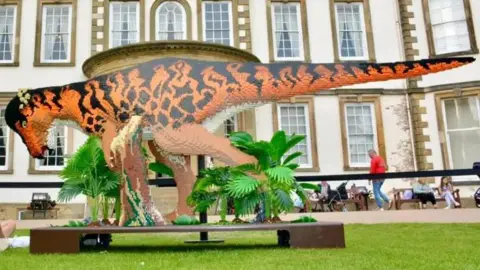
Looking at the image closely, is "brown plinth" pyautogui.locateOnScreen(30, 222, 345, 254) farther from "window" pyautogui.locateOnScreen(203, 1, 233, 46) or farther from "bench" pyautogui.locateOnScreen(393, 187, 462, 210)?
"window" pyautogui.locateOnScreen(203, 1, 233, 46)

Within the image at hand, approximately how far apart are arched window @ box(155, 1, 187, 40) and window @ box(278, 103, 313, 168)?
14.5ft

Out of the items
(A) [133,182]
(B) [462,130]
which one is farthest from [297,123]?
(A) [133,182]

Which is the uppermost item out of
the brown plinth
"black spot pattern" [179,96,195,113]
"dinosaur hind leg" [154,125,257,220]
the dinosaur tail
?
the dinosaur tail

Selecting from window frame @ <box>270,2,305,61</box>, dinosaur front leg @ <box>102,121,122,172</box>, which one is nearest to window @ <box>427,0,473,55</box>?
window frame @ <box>270,2,305,61</box>

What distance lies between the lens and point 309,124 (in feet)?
57.3

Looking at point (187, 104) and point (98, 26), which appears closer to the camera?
point (187, 104)

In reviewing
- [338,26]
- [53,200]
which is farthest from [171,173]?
Answer: [338,26]

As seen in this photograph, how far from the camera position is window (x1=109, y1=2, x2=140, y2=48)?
1766 centimetres

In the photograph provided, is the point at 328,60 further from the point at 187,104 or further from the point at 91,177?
the point at 91,177

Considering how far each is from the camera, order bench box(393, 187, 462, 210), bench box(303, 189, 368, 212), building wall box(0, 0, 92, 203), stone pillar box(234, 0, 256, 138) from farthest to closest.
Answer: stone pillar box(234, 0, 256, 138)
building wall box(0, 0, 92, 203)
bench box(303, 189, 368, 212)
bench box(393, 187, 462, 210)

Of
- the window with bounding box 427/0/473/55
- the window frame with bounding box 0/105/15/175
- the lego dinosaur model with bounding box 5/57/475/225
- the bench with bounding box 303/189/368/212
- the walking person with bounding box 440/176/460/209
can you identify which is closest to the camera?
the lego dinosaur model with bounding box 5/57/475/225

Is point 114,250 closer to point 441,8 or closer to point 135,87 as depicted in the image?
point 135,87

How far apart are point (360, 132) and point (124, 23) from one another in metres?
9.24

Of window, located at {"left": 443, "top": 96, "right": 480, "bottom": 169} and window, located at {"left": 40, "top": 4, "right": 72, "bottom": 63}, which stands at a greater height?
window, located at {"left": 40, "top": 4, "right": 72, "bottom": 63}
